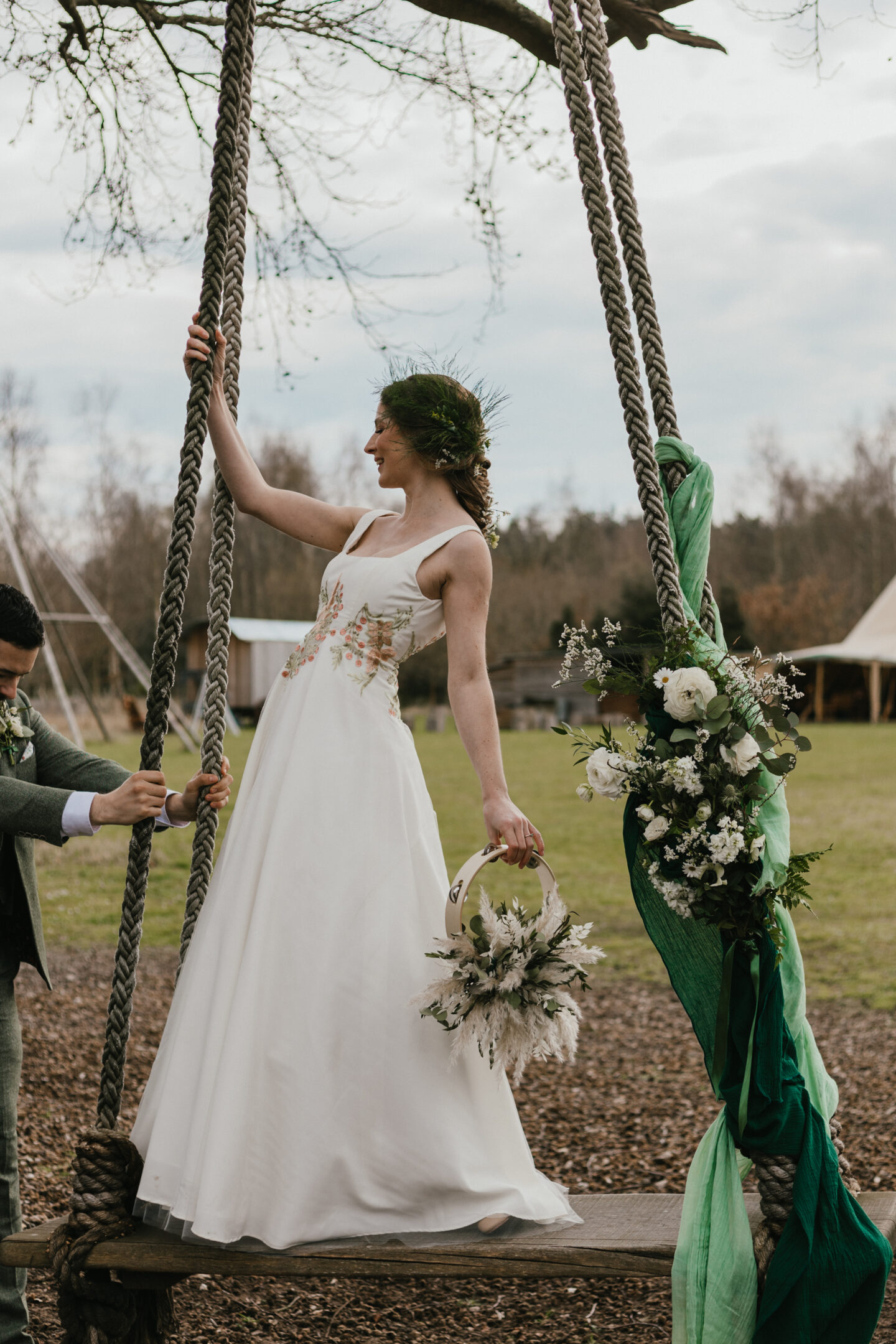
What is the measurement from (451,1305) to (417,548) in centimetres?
237

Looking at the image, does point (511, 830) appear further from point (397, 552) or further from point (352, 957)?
point (397, 552)

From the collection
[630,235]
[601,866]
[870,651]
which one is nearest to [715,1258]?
[630,235]

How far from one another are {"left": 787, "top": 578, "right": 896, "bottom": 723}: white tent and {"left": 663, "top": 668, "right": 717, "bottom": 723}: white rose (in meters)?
27.8

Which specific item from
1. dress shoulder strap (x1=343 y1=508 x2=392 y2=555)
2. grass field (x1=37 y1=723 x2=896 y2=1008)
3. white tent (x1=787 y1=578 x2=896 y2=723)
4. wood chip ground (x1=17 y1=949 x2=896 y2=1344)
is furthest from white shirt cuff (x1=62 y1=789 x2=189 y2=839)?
white tent (x1=787 y1=578 x2=896 y2=723)

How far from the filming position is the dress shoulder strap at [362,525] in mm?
2918

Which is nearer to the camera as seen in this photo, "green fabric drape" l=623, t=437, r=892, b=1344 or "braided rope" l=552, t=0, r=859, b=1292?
"green fabric drape" l=623, t=437, r=892, b=1344

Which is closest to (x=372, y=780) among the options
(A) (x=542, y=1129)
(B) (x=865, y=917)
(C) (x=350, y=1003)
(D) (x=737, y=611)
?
(C) (x=350, y=1003)

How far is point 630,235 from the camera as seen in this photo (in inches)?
103

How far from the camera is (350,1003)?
2488 millimetres

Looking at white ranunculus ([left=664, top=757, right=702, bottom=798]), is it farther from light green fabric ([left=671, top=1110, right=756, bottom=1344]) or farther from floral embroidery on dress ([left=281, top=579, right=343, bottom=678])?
floral embroidery on dress ([left=281, top=579, right=343, bottom=678])

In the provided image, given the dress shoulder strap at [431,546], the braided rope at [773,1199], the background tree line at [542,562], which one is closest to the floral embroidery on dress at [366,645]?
the dress shoulder strap at [431,546]

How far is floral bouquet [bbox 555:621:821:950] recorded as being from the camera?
234cm

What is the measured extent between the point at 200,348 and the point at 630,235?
1.00 m

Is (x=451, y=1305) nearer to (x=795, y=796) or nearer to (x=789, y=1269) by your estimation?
(x=789, y=1269)
